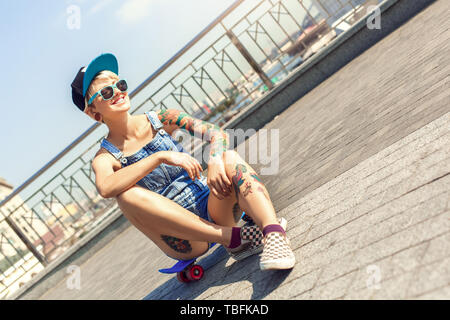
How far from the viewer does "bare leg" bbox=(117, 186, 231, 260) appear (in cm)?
265

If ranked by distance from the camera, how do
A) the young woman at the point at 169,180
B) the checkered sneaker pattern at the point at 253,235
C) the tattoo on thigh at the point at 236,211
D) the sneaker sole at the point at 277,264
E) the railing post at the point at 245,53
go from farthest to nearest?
the railing post at the point at 245,53 → the tattoo on thigh at the point at 236,211 → the checkered sneaker pattern at the point at 253,235 → the young woman at the point at 169,180 → the sneaker sole at the point at 277,264

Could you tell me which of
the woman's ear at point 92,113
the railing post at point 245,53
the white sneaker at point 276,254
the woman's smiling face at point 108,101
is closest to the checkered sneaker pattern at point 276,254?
the white sneaker at point 276,254

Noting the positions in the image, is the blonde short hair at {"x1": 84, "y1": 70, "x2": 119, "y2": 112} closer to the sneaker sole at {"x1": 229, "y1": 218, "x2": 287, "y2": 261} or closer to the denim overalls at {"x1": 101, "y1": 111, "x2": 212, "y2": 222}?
the denim overalls at {"x1": 101, "y1": 111, "x2": 212, "y2": 222}

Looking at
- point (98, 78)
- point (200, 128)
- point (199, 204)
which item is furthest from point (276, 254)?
point (98, 78)

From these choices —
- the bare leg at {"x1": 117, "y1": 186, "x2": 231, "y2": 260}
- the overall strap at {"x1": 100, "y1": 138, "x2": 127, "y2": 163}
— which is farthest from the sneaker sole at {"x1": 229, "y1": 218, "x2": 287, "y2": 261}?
the overall strap at {"x1": 100, "y1": 138, "x2": 127, "y2": 163}

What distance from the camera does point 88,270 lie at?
296 inches

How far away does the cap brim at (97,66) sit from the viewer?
2.89 meters

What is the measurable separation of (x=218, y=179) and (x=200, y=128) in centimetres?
53

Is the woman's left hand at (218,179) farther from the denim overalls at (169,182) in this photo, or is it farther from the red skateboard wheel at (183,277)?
the red skateboard wheel at (183,277)

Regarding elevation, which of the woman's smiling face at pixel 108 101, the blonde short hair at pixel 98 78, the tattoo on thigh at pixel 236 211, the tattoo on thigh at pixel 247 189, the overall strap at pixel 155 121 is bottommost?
the tattoo on thigh at pixel 236 211

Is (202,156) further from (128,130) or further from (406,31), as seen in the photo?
(128,130)

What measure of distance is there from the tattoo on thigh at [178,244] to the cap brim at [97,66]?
3.68 feet
